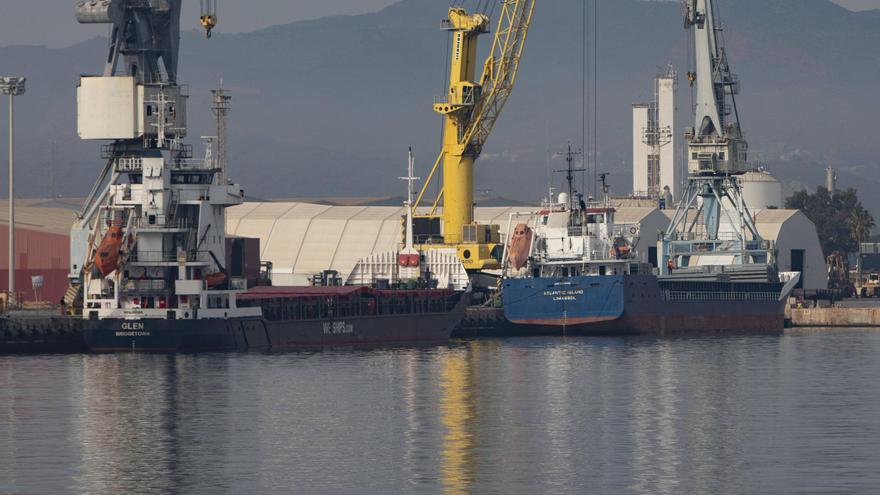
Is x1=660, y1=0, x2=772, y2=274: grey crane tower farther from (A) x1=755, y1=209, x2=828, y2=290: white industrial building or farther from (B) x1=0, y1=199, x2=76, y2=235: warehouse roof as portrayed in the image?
(B) x1=0, y1=199, x2=76, y2=235: warehouse roof

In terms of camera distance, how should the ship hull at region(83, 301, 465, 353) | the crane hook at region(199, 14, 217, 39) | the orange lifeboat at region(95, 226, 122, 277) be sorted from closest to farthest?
the orange lifeboat at region(95, 226, 122, 277) → the ship hull at region(83, 301, 465, 353) → the crane hook at region(199, 14, 217, 39)

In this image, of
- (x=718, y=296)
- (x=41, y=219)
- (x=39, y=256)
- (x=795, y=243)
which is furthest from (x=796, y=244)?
(x=39, y=256)

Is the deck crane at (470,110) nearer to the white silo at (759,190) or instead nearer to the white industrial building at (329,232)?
the white industrial building at (329,232)

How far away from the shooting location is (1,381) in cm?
7606

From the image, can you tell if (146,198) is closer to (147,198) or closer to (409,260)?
(147,198)

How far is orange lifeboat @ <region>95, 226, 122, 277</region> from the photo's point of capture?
8994 centimetres

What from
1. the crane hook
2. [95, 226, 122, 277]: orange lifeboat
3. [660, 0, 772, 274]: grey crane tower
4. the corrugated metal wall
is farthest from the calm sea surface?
[660, 0, 772, 274]: grey crane tower

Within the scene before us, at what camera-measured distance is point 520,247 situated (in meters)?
120

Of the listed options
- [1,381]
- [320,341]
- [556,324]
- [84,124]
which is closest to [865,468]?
[1,381]

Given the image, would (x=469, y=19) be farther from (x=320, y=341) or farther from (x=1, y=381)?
(x=1, y=381)

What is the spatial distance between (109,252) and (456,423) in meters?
33.6

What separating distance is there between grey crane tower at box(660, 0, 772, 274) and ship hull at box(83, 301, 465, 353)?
35.2 meters

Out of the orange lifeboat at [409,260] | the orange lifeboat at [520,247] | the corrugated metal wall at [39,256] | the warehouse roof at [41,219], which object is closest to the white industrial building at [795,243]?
the orange lifeboat at [520,247]

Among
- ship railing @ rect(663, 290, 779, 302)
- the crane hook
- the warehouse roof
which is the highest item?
the crane hook
